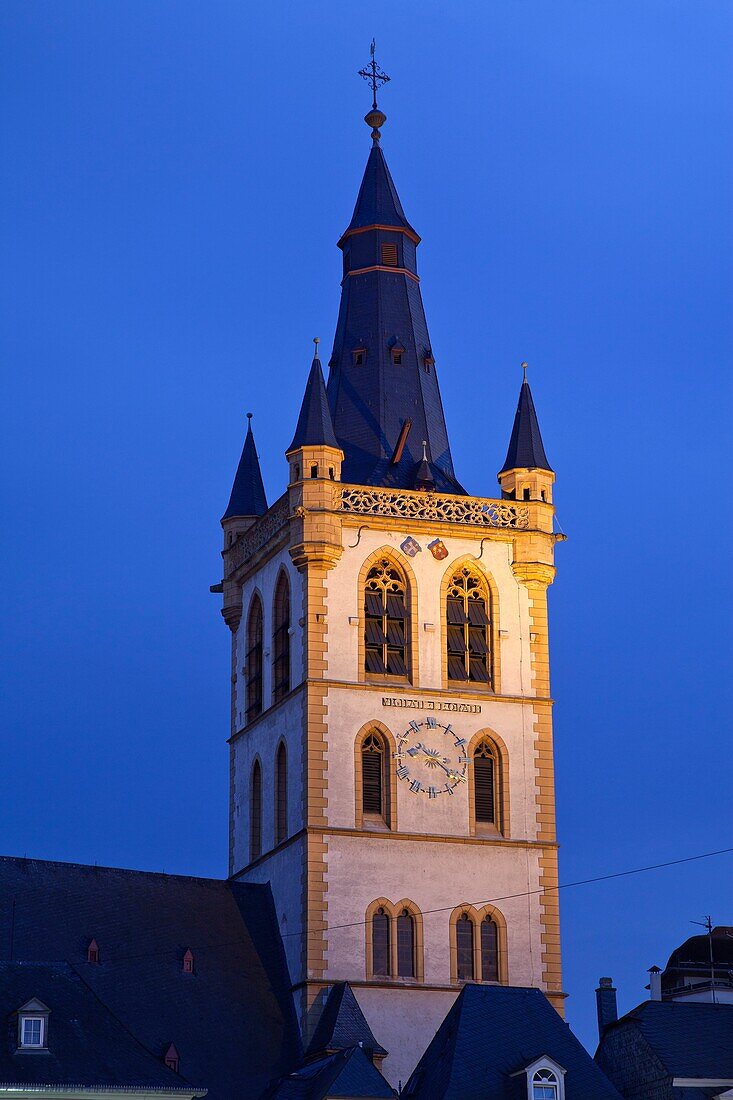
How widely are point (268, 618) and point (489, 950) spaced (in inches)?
427

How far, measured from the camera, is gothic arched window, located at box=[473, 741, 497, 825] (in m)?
62.8

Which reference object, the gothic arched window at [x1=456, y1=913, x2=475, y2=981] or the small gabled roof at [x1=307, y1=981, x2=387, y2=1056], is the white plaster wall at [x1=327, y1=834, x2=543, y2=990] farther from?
the small gabled roof at [x1=307, y1=981, x2=387, y2=1056]

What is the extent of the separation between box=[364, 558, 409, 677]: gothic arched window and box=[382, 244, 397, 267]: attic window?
10.0 meters

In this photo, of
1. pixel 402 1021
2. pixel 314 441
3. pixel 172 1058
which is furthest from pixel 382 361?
pixel 172 1058

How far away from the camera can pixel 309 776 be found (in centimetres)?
6119

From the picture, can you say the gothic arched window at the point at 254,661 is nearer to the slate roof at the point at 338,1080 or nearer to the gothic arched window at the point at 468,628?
the gothic arched window at the point at 468,628

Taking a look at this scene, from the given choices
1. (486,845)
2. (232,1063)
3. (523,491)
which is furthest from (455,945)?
(523,491)

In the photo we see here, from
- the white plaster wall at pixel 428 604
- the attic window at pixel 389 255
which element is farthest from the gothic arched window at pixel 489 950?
the attic window at pixel 389 255

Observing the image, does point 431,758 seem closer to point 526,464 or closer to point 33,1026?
point 526,464

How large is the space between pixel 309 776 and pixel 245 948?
15.2ft

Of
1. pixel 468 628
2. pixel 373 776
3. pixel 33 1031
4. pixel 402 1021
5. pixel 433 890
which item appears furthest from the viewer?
pixel 468 628

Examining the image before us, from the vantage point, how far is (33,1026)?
5341 cm

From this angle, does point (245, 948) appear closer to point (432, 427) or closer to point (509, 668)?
point (509, 668)

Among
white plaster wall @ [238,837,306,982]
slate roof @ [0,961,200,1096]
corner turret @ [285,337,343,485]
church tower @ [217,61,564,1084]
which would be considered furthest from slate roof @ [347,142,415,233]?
slate roof @ [0,961,200,1096]
